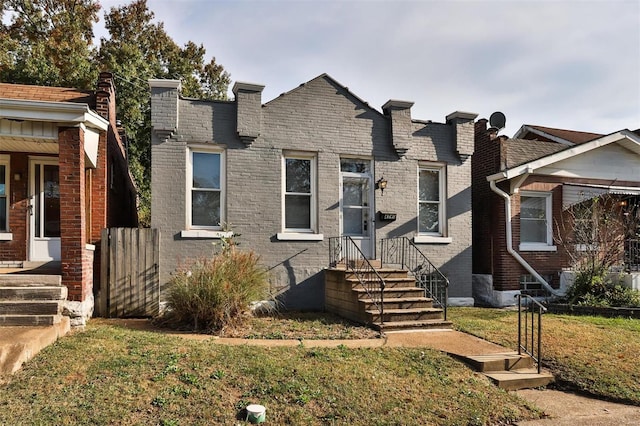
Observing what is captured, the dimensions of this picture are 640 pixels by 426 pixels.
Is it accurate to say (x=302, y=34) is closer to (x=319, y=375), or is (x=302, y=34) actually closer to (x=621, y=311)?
(x=319, y=375)

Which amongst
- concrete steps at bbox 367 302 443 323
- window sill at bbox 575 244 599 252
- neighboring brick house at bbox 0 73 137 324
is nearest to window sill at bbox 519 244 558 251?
window sill at bbox 575 244 599 252

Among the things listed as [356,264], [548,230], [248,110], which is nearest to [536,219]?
[548,230]

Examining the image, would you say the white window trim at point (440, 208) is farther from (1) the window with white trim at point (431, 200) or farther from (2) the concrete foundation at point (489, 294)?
(2) the concrete foundation at point (489, 294)

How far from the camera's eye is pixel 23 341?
223 inches

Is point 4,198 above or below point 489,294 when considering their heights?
above

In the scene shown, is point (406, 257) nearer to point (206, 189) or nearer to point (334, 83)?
point (334, 83)

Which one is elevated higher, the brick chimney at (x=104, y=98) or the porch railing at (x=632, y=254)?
the brick chimney at (x=104, y=98)

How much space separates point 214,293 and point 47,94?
5.85 metres

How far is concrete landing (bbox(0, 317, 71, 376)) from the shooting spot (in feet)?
17.1

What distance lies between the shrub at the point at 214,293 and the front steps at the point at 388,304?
1.99m

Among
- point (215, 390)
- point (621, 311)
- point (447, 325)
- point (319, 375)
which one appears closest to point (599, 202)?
point (621, 311)

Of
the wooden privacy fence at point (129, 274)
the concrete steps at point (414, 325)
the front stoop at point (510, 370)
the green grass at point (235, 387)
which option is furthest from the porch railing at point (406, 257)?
the wooden privacy fence at point (129, 274)

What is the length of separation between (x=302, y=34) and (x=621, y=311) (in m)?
9.42

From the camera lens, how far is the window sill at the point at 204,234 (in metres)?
9.79
